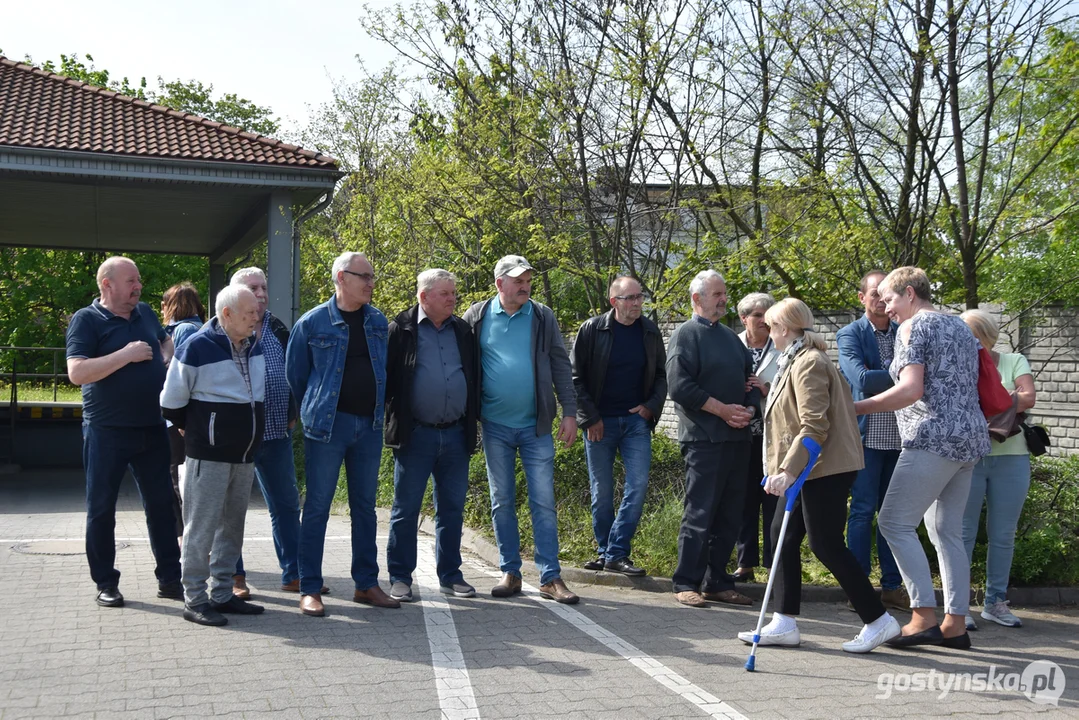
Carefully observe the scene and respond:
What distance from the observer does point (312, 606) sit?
639cm

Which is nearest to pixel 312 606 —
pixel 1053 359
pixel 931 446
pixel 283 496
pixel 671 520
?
pixel 283 496

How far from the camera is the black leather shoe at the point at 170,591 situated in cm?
679

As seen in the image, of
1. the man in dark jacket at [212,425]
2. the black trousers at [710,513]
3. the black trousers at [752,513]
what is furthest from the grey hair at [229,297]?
the black trousers at [752,513]

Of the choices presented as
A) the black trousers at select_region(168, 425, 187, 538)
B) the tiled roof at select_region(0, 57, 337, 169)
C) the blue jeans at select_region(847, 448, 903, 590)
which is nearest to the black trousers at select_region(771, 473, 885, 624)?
the blue jeans at select_region(847, 448, 903, 590)

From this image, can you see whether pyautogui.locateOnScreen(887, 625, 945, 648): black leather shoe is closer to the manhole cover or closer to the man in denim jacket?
the man in denim jacket

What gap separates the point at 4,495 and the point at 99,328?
320 inches

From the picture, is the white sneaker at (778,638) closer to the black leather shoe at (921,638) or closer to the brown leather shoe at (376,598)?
the black leather shoe at (921,638)

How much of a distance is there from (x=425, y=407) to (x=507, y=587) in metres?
1.37

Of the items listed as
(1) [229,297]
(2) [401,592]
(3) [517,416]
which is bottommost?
Result: (2) [401,592]

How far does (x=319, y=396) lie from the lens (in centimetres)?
650

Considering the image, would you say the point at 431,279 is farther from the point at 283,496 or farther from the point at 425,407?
the point at 283,496

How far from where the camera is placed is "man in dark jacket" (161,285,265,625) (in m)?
6.11

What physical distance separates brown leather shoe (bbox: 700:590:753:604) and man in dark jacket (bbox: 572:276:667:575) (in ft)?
2.09

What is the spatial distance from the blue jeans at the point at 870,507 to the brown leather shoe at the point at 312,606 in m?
3.53
